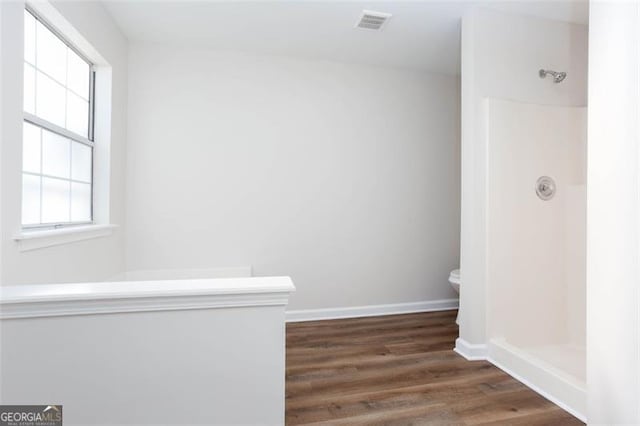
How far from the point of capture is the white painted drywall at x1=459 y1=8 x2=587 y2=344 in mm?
2338

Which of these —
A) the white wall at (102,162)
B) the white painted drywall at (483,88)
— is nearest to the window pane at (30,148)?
the white wall at (102,162)

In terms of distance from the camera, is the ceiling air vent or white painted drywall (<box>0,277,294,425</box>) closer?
white painted drywall (<box>0,277,294,425</box>)

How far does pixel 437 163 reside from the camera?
345 cm

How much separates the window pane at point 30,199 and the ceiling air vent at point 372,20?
2259mm

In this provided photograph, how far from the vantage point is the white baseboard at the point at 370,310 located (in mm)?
3129

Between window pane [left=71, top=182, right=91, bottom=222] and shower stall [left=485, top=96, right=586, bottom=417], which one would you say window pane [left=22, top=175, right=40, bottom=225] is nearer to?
window pane [left=71, top=182, right=91, bottom=222]

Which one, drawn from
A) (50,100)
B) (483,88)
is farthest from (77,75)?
(483,88)

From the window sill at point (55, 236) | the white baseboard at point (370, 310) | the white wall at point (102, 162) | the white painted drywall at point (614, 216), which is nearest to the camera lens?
the white painted drywall at point (614, 216)

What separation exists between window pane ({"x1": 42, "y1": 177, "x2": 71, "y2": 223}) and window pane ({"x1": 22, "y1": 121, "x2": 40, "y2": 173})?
0.37 feet

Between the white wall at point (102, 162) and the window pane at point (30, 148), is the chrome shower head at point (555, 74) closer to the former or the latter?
the white wall at point (102, 162)

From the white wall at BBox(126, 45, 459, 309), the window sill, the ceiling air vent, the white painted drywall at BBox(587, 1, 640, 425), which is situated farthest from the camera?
the white wall at BBox(126, 45, 459, 309)

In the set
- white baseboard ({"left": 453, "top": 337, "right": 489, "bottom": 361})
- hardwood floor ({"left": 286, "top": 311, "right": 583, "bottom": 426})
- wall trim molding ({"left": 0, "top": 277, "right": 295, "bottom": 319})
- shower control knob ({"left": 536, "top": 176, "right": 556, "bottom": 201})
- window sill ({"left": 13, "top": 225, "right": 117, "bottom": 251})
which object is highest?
shower control knob ({"left": 536, "top": 176, "right": 556, "bottom": 201})

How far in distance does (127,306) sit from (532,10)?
9.70 ft

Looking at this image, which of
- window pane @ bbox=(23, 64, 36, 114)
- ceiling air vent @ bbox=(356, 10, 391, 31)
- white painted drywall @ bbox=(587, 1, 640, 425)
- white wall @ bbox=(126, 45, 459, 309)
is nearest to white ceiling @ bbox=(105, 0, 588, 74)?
ceiling air vent @ bbox=(356, 10, 391, 31)
